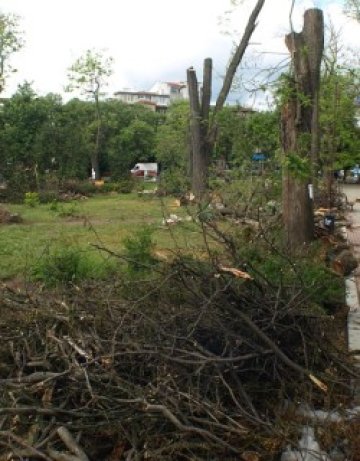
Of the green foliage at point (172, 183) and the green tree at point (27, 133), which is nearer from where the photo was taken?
the green foliage at point (172, 183)

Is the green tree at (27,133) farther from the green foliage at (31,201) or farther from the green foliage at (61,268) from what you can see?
the green foliage at (61,268)

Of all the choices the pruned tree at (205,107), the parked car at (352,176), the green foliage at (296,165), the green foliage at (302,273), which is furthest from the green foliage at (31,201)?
the parked car at (352,176)

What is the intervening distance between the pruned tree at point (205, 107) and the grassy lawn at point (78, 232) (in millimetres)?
1904

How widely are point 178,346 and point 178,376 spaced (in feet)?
0.79

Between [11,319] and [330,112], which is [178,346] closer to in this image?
[11,319]

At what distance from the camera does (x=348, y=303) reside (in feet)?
25.0

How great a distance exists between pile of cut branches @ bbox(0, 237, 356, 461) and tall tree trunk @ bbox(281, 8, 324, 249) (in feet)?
16.1

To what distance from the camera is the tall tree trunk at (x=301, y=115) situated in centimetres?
955

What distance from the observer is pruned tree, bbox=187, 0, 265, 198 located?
18984 millimetres

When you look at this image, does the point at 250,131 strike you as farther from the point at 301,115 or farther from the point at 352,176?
the point at 352,176

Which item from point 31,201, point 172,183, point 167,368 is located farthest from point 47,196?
point 167,368

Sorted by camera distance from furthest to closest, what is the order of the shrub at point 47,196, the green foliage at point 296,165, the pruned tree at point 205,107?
the shrub at point 47,196, the pruned tree at point 205,107, the green foliage at point 296,165

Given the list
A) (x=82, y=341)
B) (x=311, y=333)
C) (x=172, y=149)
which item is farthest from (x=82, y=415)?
(x=172, y=149)

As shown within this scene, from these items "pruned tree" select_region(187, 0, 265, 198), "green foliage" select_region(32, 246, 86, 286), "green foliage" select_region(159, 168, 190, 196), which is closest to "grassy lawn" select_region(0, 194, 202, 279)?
"green foliage" select_region(32, 246, 86, 286)
